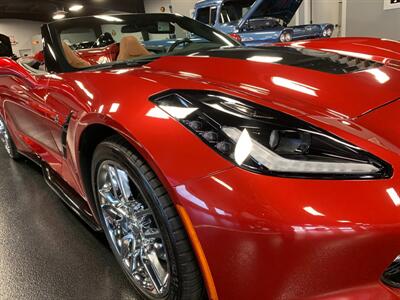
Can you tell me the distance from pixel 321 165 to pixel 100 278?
1163 millimetres

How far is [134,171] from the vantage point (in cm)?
115

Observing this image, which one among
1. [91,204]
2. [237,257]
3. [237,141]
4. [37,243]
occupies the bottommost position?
[37,243]

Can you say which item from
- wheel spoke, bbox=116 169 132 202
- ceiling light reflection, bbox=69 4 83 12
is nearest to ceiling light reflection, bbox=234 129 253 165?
wheel spoke, bbox=116 169 132 202

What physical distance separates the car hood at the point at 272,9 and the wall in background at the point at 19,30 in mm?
15044

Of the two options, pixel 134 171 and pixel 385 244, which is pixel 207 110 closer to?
pixel 134 171

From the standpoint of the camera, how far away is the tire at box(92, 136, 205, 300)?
3.46ft

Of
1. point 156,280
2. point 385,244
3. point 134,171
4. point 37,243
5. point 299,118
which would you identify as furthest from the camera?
point 37,243

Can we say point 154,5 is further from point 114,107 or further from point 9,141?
point 114,107

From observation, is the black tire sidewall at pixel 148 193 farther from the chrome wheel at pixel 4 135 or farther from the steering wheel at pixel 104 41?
the steering wheel at pixel 104 41

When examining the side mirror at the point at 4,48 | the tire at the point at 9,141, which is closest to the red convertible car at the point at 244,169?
the tire at the point at 9,141

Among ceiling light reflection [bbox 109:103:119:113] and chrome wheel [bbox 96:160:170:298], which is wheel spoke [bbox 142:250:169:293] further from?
ceiling light reflection [bbox 109:103:119:113]

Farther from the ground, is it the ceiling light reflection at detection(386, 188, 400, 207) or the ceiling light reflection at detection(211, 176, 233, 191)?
the ceiling light reflection at detection(211, 176, 233, 191)

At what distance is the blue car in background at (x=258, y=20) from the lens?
632cm

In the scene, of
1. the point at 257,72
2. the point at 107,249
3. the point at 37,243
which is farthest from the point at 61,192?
the point at 257,72
